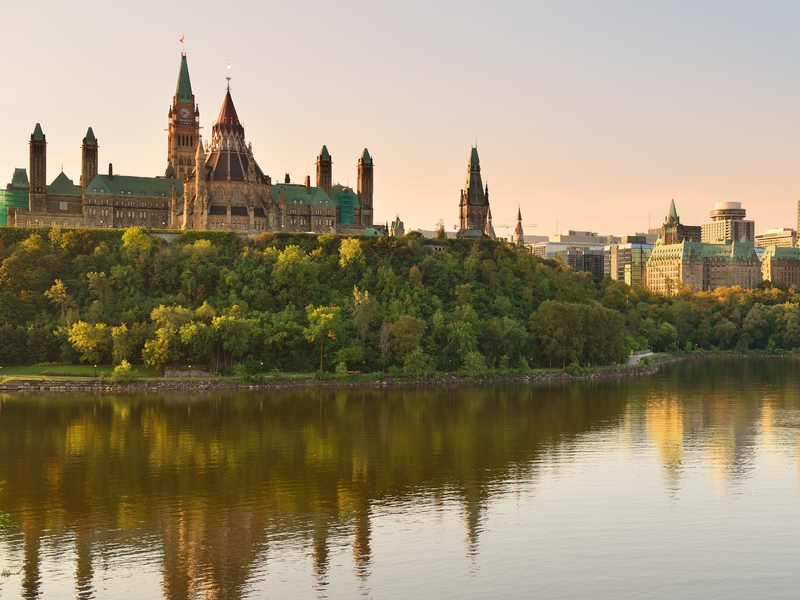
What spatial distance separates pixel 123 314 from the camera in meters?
121

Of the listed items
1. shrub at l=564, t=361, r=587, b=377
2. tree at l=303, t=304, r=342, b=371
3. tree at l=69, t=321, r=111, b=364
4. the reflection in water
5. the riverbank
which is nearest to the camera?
the reflection in water

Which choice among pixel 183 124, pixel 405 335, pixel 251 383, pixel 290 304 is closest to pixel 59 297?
pixel 290 304

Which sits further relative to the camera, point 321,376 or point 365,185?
point 365,185

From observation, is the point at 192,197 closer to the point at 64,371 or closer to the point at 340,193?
the point at 340,193

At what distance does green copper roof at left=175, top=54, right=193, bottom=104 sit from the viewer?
178 meters

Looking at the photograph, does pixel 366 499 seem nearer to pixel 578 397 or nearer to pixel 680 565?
pixel 680 565

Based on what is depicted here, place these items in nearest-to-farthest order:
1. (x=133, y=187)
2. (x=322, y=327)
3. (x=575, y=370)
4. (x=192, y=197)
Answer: (x=322, y=327) → (x=575, y=370) → (x=192, y=197) → (x=133, y=187)

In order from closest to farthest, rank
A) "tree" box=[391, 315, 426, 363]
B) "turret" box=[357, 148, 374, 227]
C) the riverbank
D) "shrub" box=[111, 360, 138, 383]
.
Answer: the riverbank → "shrub" box=[111, 360, 138, 383] → "tree" box=[391, 315, 426, 363] → "turret" box=[357, 148, 374, 227]

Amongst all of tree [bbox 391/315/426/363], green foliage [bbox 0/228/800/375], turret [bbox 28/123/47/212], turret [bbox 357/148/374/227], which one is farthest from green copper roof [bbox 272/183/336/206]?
tree [bbox 391/315/426/363]

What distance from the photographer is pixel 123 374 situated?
107938 mm

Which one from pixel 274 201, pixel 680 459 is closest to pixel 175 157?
pixel 274 201

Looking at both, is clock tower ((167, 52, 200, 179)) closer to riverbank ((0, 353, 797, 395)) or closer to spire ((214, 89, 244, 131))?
spire ((214, 89, 244, 131))

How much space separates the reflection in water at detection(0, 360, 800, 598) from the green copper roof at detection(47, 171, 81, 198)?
229ft

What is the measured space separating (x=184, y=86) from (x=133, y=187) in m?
24.8
